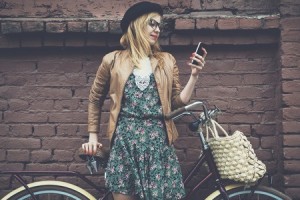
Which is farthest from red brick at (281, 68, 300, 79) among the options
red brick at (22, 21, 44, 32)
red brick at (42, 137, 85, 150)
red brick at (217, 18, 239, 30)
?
red brick at (22, 21, 44, 32)

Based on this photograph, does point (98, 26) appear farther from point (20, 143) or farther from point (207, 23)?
point (20, 143)

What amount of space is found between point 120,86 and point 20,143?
1.14 meters

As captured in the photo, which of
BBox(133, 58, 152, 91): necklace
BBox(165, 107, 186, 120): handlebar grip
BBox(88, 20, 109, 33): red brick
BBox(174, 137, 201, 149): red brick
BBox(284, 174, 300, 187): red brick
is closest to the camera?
BBox(165, 107, 186, 120): handlebar grip

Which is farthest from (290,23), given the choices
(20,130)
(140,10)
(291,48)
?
(20,130)

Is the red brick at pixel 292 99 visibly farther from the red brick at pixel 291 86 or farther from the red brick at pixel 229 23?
the red brick at pixel 229 23

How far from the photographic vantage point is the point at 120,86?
3.40m

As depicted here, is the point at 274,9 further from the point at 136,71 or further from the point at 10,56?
the point at 10,56

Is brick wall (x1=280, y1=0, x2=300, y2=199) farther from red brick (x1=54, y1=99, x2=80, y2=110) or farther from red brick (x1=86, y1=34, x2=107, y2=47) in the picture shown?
red brick (x1=54, y1=99, x2=80, y2=110)

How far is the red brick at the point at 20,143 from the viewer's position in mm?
4008

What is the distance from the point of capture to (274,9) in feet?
13.0

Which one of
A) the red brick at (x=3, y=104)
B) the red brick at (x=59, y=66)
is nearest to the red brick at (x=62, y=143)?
the red brick at (x=3, y=104)

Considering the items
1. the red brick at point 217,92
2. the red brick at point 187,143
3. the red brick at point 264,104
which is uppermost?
the red brick at point 217,92

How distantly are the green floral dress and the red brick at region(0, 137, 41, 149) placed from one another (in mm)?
900

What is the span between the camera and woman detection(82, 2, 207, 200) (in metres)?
3.33
